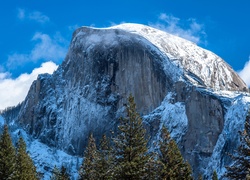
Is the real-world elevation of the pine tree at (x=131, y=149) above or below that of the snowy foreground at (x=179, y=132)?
below

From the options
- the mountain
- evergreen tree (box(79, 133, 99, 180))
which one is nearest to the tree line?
evergreen tree (box(79, 133, 99, 180))

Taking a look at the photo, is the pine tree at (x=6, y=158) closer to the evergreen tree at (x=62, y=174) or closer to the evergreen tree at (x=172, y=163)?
the evergreen tree at (x=62, y=174)

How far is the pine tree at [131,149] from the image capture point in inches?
1273

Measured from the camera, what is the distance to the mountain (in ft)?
395

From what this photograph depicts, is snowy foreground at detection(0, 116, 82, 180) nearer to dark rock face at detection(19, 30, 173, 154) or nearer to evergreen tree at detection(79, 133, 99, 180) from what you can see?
dark rock face at detection(19, 30, 173, 154)

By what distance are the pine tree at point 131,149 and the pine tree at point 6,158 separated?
14926 mm

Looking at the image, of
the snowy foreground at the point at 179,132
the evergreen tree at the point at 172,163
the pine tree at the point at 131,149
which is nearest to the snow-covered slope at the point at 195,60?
the snowy foreground at the point at 179,132

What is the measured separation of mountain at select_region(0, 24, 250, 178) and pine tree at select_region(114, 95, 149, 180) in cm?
8096

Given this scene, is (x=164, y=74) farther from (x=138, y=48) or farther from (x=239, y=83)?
(x=239, y=83)

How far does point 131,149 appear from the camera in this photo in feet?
108

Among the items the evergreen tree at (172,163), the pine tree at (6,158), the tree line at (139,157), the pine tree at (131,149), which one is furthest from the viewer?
the pine tree at (6,158)

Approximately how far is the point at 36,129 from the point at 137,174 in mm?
160922

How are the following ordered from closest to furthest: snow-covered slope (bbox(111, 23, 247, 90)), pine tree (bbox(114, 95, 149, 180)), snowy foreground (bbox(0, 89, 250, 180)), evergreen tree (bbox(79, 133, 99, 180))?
pine tree (bbox(114, 95, 149, 180)) → evergreen tree (bbox(79, 133, 99, 180)) → snowy foreground (bbox(0, 89, 250, 180)) → snow-covered slope (bbox(111, 23, 247, 90))

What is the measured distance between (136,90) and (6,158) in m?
111
